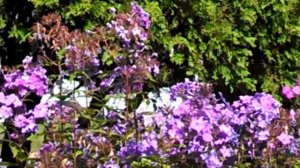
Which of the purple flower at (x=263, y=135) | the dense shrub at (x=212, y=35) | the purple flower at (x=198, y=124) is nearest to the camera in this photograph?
the purple flower at (x=198, y=124)

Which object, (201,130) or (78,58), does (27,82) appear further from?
(201,130)

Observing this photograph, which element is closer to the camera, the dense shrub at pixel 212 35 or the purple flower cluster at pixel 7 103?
the purple flower cluster at pixel 7 103

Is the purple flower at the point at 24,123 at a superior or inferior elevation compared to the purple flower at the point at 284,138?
superior

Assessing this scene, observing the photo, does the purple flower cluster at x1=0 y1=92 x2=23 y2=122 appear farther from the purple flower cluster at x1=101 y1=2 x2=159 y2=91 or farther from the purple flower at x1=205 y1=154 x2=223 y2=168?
the purple flower at x1=205 y1=154 x2=223 y2=168

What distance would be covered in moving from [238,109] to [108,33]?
599mm

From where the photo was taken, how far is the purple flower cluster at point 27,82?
2.84 meters

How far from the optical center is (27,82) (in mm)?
2838

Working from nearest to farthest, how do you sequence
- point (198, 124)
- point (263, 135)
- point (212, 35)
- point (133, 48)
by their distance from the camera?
Answer: point (198, 124) < point (263, 135) < point (133, 48) < point (212, 35)

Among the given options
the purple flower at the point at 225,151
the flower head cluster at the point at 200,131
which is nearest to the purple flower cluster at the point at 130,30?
the flower head cluster at the point at 200,131

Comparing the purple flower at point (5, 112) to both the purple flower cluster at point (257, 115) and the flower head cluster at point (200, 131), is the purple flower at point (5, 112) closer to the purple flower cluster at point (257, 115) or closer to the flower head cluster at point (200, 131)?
the flower head cluster at point (200, 131)

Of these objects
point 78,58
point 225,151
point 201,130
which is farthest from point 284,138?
point 78,58

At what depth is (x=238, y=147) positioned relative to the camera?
9.67 feet

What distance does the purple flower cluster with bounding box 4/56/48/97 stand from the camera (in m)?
2.84

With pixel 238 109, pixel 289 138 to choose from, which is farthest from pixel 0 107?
pixel 289 138
